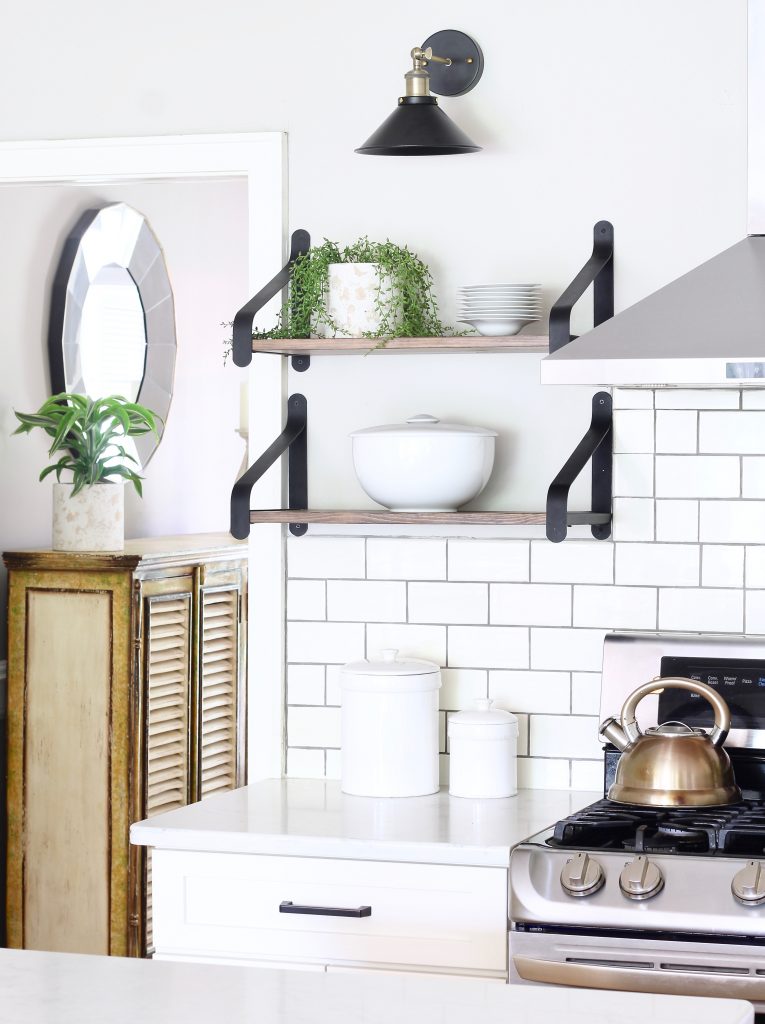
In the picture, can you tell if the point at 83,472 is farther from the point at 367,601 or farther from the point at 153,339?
the point at 367,601

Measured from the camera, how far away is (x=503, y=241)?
3092 mm

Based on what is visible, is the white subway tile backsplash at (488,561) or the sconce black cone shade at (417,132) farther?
the white subway tile backsplash at (488,561)

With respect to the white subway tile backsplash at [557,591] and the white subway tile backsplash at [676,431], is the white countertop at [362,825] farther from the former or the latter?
the white subway tile backsplash at [676,431]

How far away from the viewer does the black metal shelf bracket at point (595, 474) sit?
8.97ft

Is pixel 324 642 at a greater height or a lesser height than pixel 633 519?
lesser

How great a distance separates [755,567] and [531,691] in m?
0.52

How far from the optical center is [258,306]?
3.06m

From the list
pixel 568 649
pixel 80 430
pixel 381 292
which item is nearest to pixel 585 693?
pixel 568 649

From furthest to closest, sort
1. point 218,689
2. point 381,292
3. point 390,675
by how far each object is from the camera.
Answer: point 218,689 → point 381,292 → point 390,675

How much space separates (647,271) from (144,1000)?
199 cm

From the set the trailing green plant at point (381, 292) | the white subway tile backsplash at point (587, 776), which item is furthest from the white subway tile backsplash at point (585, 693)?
the trailing green plant at point (381, 292)

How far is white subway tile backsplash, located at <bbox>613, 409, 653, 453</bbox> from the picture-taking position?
9.86ft

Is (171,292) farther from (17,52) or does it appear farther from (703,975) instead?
(703,975)

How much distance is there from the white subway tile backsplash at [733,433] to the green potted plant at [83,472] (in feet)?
6.44
